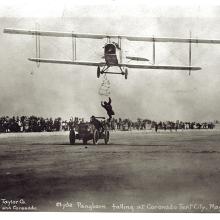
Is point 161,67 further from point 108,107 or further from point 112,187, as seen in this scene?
point 112,187

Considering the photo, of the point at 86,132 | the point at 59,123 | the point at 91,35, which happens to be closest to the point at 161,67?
the point at 91,35

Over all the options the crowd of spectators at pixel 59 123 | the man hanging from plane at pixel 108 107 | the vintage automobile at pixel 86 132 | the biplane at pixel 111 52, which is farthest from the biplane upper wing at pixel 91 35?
the vintage automobile at pixel 86 132

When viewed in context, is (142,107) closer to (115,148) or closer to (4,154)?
(115,148)

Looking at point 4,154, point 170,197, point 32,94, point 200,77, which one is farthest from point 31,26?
point 170,197

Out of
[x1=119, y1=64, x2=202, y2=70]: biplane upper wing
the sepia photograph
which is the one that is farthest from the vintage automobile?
[x1=119, y1=64, x2=202, y2=70]: biplane upper wing

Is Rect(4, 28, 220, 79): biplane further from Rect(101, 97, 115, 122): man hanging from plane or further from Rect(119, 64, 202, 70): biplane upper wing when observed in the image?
Rect(101, 97, 115, 122): man hanging from plane

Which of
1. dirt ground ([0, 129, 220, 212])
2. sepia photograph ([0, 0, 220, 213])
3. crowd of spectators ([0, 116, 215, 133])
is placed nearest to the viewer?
dirt ground ([0, 129, 220, 212])

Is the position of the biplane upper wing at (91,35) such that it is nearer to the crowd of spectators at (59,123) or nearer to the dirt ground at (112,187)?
the crowd of spectators at (59,123)

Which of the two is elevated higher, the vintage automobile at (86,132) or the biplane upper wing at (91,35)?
the biplane upper wing at (91,35)
